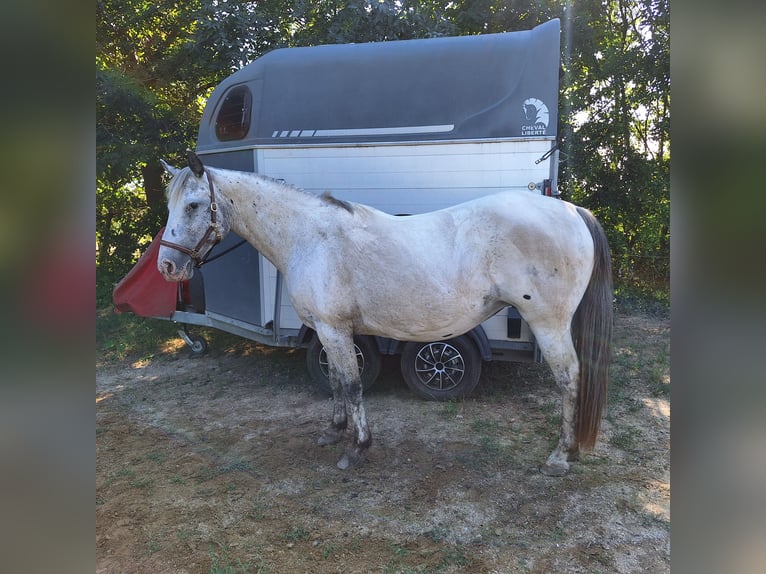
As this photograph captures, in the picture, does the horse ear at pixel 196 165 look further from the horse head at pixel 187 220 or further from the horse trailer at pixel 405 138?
the horse trailer at pixel 405 138

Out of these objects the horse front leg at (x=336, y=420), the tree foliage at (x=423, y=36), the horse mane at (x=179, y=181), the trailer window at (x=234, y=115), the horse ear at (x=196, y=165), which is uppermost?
the tree foliage at (x=423, y=36)

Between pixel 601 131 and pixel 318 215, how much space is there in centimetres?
641

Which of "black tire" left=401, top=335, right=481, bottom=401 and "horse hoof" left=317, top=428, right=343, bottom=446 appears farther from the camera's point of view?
"black tire" left=401, top=335, right=481, bottom=401

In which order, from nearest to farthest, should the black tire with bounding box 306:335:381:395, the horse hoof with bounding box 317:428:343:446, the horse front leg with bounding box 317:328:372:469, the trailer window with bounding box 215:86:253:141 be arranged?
the horse front leg with bounding box 317:328:372:469 < the horse hoof with bounding box 317:428:343:446 < the black tire with bounding box 306:335:381:395 < the trailer window with bounding box 215:86:253:141

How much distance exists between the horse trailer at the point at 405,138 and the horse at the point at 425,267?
0.71 meters

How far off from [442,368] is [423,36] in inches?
210

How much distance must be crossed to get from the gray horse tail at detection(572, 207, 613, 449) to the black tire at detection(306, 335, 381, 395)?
6.23 feet

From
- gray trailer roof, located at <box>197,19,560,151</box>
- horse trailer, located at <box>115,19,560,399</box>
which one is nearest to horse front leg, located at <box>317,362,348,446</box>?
horse trailer, located at <box>115,19,560,399</box>

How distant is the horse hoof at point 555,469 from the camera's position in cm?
297

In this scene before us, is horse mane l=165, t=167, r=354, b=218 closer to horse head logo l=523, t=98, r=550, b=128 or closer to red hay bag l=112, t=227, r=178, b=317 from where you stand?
horse head logo l=523, t=98, r=550, b=128

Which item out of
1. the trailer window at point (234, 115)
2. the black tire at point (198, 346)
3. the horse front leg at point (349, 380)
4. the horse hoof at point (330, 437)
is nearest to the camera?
the horse front leg at point (349, 380)

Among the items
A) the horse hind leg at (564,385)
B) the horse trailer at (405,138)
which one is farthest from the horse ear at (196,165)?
the horse hind leg at (564,385)

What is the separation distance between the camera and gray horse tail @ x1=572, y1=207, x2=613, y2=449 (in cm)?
293

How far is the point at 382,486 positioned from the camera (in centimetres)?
295
